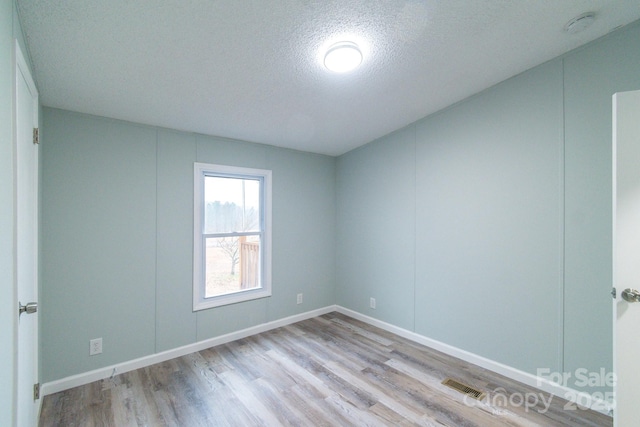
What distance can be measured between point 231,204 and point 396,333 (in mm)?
Answer: 2509

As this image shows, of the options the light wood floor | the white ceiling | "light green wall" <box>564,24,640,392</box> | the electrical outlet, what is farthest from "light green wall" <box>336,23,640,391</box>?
the electrical outlet

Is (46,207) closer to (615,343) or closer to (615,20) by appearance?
(615,343)

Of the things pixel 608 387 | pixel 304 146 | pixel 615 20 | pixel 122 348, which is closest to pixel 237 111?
pixel 304 146

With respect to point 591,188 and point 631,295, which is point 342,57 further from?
point 631,295

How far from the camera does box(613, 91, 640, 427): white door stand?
153 cm

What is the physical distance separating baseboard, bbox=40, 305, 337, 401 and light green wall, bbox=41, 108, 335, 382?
5 centimetres

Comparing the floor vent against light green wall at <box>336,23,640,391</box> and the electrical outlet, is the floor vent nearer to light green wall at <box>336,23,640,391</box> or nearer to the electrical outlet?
light green wall at <box>336,23,640,391</box>

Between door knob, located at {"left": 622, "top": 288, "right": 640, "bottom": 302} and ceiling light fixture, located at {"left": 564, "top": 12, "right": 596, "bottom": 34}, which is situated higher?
ceiling light fixture, located at {"left": 564, "top": 12, "right": 596, "bottom": 34}

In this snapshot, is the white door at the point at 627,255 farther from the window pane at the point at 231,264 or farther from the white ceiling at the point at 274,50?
the window pane at the point at 231,264

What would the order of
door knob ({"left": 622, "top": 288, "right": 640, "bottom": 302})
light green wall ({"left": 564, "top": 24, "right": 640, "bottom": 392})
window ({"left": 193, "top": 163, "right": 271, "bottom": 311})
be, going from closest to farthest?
door knob ({"left": 622, "top": 288, "right": 640, "bottom": 302}) → light green wall ({"left": 564, "top": 24, "right": 640, "bottom": 392}) → window ({"left": 193, "top": 163, "right": 271, "bottom": 311})

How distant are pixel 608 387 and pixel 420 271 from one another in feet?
5.22

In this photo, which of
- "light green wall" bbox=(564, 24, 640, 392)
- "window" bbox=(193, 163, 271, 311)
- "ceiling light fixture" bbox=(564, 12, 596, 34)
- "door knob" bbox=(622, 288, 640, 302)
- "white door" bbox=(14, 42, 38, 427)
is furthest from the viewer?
"window" bbox=(193, 163, 271, 311)

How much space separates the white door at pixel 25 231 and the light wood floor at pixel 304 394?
54 cm

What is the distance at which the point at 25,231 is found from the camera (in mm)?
1556
